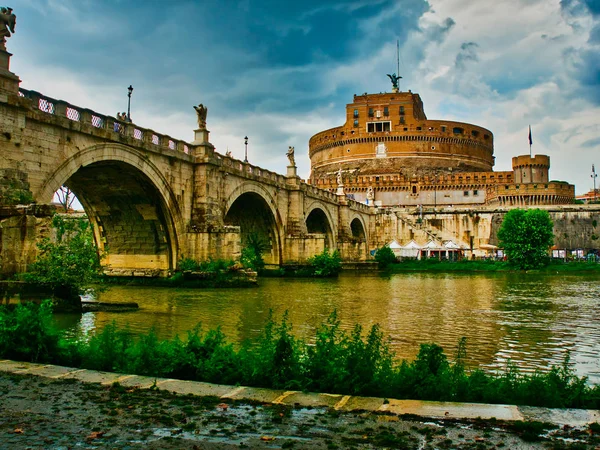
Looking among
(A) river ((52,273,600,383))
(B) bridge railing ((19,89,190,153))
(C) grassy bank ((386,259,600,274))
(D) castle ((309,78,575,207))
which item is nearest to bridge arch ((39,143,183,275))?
(B) bridge railing ((19,89,190,153))

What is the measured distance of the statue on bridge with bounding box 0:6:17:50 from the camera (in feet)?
53.5

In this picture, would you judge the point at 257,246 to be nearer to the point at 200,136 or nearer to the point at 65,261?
the point at 200,136

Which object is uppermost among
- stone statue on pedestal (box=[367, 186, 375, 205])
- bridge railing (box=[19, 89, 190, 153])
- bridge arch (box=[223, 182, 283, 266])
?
stone statue on pedestal (box=[367, 186, 375, 205])

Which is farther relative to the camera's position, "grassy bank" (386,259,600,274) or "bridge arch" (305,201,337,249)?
"bridge arch" (305,201,337,249)

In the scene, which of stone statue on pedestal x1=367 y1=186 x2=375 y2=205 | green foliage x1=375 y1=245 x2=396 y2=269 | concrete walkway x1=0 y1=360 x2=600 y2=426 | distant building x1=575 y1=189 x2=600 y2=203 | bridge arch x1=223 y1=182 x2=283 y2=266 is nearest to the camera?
concrete walkway x1=0 y1=360 x2=600 y2=426

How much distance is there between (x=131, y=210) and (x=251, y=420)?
78.3 ft

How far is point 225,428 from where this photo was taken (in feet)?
14.4

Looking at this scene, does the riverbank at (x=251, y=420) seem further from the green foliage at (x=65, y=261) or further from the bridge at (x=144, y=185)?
the bridge at (x=144, y=185)

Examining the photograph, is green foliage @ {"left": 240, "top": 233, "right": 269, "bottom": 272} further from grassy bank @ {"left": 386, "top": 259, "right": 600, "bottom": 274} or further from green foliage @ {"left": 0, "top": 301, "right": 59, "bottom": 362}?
green foliage @ {"left": 0, "top": 301, "right": 59, "bottom": 362}

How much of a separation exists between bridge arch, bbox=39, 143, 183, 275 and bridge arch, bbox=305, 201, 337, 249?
73.2ft

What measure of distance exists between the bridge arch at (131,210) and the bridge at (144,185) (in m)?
0.05

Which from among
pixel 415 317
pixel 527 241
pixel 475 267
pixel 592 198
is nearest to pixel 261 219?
pixel 475 267

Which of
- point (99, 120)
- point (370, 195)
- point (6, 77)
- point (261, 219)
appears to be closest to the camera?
point (6, 77)

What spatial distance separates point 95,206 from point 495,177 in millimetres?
72601
